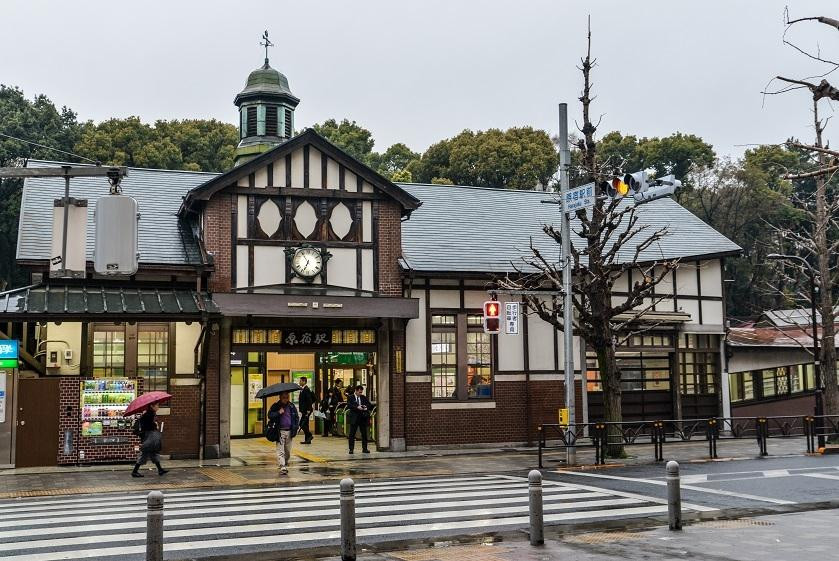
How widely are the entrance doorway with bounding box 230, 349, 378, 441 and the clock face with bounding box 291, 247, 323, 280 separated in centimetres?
400

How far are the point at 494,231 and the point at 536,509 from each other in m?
19.0

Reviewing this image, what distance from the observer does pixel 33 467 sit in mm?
21016

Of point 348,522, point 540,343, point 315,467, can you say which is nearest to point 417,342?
point 540,343

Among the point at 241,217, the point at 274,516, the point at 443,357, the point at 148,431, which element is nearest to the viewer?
the point at 274,516

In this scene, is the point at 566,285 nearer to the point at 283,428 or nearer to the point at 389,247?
the point at 389,247

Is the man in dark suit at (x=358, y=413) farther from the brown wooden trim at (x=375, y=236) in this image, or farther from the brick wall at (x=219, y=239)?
the brick wall at (x=219, y=239)

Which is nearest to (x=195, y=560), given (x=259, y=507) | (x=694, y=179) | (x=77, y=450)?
(x=259, y=507)

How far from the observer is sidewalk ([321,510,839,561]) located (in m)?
10.5

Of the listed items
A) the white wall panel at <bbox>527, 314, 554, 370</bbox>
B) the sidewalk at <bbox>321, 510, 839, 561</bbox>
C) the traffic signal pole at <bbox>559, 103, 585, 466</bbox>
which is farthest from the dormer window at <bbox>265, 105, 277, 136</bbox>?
the sidewalk at <bbox>321, 510, 839, 561</bbox>

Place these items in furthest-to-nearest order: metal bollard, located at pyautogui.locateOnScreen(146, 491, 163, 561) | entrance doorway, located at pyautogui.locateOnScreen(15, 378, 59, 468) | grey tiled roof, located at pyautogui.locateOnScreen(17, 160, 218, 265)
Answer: grey tiled roof, located at pyautogui.locateOnScreen(17, 160, 218, 265) → entrance doorway, located at pyautogui.locateOnScreen(15, 378, 59, 468) → metal bollard, located at pyautogui.locateOnScreen(146, 491, 163, 561)

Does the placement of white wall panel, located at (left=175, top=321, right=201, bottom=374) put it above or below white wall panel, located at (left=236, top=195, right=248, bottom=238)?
below

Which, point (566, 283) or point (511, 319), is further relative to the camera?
point (511, 319)

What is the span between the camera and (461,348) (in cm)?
2628

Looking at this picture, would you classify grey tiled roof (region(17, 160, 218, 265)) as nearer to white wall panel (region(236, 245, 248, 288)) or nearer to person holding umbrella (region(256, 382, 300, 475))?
white wall panel (region(236, 245, 248, 288))
